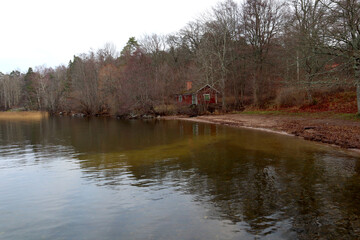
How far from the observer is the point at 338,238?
520 cm

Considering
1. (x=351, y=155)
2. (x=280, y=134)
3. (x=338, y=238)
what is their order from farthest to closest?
(x=280, y=134), (x=351, y=155), (x=338, y=238)

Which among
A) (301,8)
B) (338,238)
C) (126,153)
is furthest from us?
(301,8)

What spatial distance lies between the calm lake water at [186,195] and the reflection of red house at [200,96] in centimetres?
3127

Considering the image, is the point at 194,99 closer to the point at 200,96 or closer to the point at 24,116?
the point at 200,96

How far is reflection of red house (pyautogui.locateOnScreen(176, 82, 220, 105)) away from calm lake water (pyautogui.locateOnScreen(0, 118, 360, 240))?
3127cm

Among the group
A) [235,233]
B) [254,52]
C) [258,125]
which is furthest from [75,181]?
[254,52]

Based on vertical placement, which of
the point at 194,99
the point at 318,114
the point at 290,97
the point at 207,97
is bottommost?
the point at 318,114

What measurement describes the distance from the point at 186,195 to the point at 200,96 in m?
37.9

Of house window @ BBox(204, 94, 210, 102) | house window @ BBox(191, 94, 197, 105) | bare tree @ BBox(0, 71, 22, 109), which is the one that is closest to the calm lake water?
house window @ BBox(204, 94, 210, 102)

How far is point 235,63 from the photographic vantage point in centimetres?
4194

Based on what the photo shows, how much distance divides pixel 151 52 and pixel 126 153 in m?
51.5

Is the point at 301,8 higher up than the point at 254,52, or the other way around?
the point at 301,8

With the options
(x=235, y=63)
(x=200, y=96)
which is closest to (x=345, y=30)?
(x=235, y=63)

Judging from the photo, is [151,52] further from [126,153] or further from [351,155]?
[351,155]
